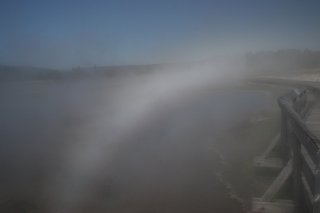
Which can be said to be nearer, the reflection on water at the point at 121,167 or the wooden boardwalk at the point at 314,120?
the wooden boardwalk at the point at 314,120

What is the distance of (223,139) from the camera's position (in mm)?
11227

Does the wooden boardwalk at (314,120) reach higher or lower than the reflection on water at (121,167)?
higher

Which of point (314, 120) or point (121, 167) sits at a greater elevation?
point (314, 120)

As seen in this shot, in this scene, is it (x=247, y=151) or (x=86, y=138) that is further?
(x=86, y=138)

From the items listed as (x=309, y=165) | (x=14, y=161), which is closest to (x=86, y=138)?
(x=14, y=161)

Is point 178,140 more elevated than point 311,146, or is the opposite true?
point 311,146

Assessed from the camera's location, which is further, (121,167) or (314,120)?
(121,167)

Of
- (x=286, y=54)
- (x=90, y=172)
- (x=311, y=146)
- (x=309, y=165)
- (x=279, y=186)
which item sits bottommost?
(x=286, y=54)

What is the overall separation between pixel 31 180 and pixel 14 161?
2.15 m

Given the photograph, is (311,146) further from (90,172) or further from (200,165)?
(90,172)

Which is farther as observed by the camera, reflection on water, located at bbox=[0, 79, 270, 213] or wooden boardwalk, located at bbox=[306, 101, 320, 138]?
reflection on water, located at bbox=[0, 79, 270, 213]

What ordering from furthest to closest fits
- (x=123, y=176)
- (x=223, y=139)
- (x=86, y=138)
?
(x=86, y=138)
(x=223, y=139)
(x=123, y=176)

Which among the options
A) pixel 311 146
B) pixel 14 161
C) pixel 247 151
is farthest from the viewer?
pixel 14 161

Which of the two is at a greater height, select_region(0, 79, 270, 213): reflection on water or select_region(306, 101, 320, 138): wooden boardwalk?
select_region(306, 101, 320, 138): wooden boardwalk
